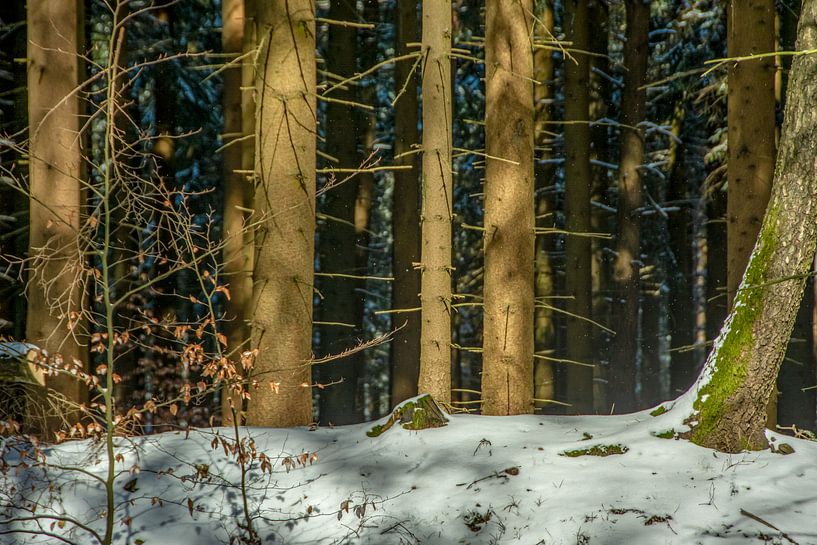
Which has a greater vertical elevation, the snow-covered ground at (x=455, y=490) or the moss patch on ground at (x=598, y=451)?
the moss patch on ground at (x=598, y=451)

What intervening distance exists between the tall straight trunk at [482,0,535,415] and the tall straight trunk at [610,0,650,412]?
784cm

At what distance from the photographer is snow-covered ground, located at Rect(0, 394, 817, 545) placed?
16.7 ft

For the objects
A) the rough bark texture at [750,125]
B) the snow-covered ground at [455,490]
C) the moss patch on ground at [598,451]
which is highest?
the rough bark texture at [750,125]

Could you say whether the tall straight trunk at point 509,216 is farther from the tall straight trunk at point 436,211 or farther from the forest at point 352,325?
the tall straight trunk at point 436,211

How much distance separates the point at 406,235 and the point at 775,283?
1008cm

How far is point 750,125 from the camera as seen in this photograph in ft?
30.3

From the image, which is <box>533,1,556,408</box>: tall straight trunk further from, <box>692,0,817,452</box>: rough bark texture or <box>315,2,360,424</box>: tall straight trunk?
<box>692,0,817,452</box>: rough bark texture

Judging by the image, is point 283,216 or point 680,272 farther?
point 680,272

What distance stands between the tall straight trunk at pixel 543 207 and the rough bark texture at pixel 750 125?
5.52 m

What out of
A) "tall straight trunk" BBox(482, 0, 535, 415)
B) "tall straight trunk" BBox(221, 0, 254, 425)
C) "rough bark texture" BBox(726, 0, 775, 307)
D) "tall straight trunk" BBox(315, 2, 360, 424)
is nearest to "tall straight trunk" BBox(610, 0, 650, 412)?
"tall straight trunk" BBox(315, 2, 360, 424)

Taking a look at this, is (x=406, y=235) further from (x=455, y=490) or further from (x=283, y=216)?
(x=455, y=490)

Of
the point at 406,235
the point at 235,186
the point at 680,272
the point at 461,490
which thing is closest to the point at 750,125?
the point at 461,490

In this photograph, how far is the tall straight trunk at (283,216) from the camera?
747 centimetres

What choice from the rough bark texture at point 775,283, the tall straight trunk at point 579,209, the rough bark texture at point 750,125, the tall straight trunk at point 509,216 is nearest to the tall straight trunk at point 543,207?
the tall straight trunk at point 579,209
